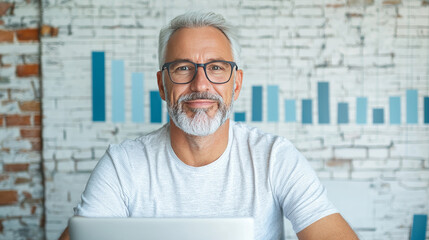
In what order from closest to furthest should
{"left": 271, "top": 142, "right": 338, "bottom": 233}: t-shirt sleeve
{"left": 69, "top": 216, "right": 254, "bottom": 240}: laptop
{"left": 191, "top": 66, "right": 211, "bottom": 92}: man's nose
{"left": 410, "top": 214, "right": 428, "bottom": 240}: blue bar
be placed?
{"left": 69, "top": 216, "right": 254, "bottom": 240}: laptop < {"left": 271, "top": 142, "right": 338, "bottom": 233}: t-shirt sleeve < {"left": 191, "top": 66, "right": 211, "bottom": 92}: man's nose < {"left": 410, "top": 214, "right": 428, "bottom": 240}: blue bar

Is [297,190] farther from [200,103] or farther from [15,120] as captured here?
[15,120]

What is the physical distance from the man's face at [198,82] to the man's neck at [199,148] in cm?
8

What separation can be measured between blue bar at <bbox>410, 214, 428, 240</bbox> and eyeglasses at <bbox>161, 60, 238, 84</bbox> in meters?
1.88

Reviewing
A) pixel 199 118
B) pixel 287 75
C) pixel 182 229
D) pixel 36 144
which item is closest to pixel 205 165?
pixel 199 118

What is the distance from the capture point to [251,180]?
1.33 meters

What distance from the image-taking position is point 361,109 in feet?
8.13

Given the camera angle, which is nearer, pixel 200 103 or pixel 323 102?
pixel 200 103

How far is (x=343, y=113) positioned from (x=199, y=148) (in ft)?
4.70

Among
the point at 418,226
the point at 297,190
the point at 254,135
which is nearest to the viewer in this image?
the point at 297,190

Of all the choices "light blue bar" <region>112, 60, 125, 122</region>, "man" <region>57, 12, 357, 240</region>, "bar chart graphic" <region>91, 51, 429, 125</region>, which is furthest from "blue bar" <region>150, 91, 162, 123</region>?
"man" <region>57, 12, 357, 240</region>

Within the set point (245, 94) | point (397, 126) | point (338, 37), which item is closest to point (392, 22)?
point (338, 37)

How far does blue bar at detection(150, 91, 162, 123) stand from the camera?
2.48 meters

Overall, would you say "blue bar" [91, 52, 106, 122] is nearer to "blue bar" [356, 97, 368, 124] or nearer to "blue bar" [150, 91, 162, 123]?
"blue bar" [150, 91, 162, 123]

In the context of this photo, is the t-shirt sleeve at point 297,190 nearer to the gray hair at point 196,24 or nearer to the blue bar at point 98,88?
the gray hair at point 196,24
